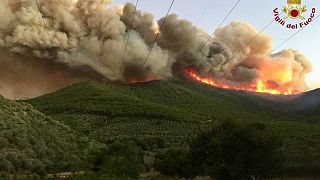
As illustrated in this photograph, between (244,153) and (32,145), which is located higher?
(32,145)

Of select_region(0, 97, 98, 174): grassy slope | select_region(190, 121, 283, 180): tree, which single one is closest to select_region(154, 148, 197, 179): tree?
select_region(190, 121, 283, 180): tree

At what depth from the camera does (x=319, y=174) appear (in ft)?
179

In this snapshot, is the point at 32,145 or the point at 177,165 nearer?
the point at 177,165

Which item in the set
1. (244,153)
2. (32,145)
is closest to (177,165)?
(244,153)

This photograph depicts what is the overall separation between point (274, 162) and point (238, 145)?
13.2ft

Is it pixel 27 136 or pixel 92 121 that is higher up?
pixel 92 121

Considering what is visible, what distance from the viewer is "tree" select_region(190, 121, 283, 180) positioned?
149 ft

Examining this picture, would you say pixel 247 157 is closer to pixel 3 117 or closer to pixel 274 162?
pixel 274 162

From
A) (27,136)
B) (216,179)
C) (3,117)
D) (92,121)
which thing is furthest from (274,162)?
(92,121)

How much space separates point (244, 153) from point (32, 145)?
33.7m

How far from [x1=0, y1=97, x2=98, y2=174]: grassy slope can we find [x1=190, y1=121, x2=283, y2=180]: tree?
2047cm

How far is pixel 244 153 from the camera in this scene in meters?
45.8

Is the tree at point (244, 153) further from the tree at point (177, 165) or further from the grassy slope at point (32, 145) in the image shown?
the grassy slope at point (32, 145)

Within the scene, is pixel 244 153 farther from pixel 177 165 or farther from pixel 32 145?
pixel 32 145
